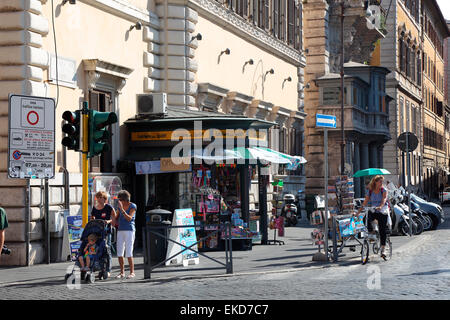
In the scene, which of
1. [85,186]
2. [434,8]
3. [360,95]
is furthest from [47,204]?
[434,8]

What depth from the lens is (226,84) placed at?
87.0ft

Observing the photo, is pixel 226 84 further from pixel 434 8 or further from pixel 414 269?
pixel 434 8

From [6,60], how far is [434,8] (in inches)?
2541

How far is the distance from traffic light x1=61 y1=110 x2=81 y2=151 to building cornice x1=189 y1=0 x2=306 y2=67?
964 centimetres

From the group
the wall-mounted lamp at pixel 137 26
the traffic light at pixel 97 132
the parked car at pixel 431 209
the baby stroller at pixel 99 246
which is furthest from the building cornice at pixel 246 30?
the baby stroller at pixel 99 246

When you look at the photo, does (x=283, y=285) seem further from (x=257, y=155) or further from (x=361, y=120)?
(x=361, y=120)

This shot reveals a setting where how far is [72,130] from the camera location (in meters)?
14.1

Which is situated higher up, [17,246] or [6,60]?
[6,60]

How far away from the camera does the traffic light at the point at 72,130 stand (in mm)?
14070

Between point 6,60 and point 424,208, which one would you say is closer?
point 6,60

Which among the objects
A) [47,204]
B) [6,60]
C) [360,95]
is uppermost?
[360,95]

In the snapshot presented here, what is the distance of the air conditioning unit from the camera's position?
20.7 m

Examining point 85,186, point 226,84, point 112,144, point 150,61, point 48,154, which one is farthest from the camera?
point 226,84

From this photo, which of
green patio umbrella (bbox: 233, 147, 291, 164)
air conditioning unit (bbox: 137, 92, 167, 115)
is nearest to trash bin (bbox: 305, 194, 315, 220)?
green patio umbrella (bbox: 233, 147, 291, 164)
